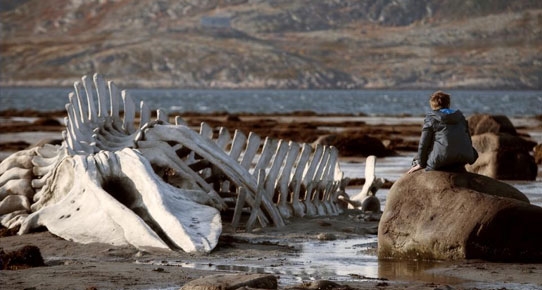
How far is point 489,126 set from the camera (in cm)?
4009

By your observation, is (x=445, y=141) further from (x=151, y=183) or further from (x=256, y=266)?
(x=151, y=183)

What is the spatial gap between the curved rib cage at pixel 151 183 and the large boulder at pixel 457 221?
1.71m

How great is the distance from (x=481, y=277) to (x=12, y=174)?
6.42m

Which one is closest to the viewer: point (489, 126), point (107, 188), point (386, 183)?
point (107, 188)

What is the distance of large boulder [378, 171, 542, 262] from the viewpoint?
1097 cm

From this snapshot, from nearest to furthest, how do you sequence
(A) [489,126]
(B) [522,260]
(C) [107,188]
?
(B) [522,260] → (C) [107,188] → (A) [489,126]

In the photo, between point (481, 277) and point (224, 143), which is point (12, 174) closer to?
point (224, 143)

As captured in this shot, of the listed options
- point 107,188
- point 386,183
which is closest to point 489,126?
point 386,183

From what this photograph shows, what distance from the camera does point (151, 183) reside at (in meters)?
11.9

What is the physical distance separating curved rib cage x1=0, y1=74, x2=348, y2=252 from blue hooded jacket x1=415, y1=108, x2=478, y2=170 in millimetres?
2076

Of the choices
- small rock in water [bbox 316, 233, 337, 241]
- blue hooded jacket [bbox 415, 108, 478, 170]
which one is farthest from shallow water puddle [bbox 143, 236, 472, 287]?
blue hooded jacket [bbox 415, 108, 478, 170]

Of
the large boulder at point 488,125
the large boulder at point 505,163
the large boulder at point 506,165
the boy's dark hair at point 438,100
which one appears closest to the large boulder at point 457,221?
the boy's dark hair at point 438,100

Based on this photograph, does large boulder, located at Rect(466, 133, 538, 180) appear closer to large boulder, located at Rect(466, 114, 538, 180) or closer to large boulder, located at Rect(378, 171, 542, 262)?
large boulder, located at Rect(466, 114, 538, 180)

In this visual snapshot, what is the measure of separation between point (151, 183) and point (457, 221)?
9.60 feet
